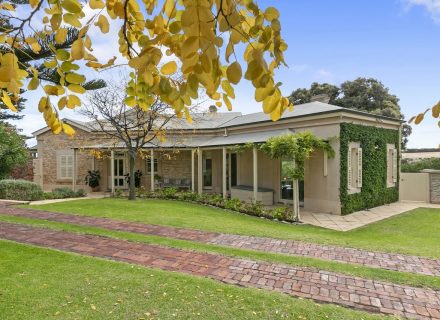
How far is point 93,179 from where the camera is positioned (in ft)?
67.3

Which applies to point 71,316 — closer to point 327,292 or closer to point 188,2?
point 327,292

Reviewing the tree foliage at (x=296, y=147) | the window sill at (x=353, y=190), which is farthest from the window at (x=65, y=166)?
the window sill at (x=353, y=190)

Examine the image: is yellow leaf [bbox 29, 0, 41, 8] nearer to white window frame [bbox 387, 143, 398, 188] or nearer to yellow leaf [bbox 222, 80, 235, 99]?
yellow leaf [bbox 222, 80, 235, 99]

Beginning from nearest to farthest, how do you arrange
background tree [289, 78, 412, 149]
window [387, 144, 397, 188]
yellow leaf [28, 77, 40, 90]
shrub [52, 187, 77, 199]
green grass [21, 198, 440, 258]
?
yellow leaf [28, 77, 40, 90]
green grass [21, 198, 440, 258]
window [387, 144, 397, 188]
shrub [52, 187, 77, 199]
background tree [289, 78, 412, 149]

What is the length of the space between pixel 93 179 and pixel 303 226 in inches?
569

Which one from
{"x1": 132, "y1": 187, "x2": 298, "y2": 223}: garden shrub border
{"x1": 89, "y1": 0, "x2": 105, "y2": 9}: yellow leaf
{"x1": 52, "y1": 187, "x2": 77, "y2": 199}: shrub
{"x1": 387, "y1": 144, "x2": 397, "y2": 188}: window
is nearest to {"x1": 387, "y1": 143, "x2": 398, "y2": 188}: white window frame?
{"x1": 387, "y1": 144, "x2": 397, "y2": 188}: window

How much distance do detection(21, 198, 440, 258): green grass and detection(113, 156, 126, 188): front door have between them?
689cm

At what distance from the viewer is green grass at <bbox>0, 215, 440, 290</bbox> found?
5465 millimetres

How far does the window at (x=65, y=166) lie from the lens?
21281mm

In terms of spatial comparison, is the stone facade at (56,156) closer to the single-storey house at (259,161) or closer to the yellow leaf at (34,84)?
the single-storey house at (259,161)

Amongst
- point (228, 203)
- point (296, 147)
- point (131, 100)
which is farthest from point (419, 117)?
point (228, 203)

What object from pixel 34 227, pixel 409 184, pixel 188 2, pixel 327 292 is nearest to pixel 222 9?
pixel 188 2

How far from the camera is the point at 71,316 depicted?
12.9ft

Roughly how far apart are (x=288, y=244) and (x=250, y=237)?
41.6 inches
